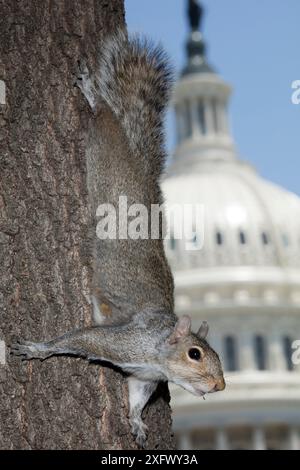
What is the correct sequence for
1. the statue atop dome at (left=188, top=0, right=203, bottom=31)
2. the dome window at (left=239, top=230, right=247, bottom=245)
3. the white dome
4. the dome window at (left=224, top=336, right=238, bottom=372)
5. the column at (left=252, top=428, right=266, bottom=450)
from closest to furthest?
the column at (left=252, top=428, right=266, bottom=450) → the dome window at (left=224, top=336, right=238, bottom=372) → the white dome → the dome window at (left=239, top=230, right=247, bottom=245) → the statue atop dome at (left=188, top=0, right=203, bottom=31)

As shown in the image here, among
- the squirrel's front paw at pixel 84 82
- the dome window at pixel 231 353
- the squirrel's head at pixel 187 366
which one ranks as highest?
the dome window at pixel 231 353

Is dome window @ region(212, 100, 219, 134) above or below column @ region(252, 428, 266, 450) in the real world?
above

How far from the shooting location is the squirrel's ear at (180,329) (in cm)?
275

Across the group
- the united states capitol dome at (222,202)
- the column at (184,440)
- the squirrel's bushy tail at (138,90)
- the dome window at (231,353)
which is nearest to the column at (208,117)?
the united states capitol dome at (222,202)

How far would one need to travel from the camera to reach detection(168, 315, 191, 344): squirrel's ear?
2.75 metres

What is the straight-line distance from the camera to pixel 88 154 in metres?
2.98

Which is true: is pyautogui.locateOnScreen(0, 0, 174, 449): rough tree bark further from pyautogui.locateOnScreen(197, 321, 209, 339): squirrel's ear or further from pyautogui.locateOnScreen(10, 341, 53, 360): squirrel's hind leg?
pyautogui.locateOnScreen(197, 321, 209, 339): squirrel's ear

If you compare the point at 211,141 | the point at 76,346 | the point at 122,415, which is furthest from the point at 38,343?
the point at 211,141

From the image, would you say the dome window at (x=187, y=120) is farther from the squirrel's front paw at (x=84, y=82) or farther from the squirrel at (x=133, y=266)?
the squirrel's front paw at (x=84, y=82)

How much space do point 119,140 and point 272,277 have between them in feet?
146

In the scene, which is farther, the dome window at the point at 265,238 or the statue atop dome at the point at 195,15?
the statue atop dome at the point at 195,15

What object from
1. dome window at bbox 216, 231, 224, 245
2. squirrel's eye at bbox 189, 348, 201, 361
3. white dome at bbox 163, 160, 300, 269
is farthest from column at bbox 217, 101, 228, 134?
squirrel's eye at bbox 189, 348, 201, 361

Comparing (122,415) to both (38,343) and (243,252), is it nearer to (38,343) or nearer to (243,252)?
(38,343)

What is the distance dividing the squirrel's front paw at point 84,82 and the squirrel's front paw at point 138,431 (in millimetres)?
857
